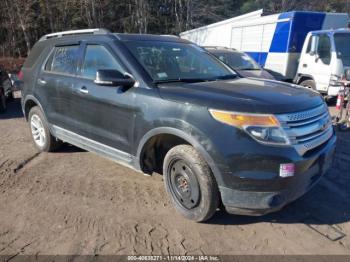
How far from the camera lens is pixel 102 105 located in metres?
4.05

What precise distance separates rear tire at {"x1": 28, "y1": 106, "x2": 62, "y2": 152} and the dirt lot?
2.23ft

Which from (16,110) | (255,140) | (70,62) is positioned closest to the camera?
(255,140)

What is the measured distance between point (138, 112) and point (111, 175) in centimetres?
144

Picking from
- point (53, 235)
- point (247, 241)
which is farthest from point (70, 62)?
point (247, 241)

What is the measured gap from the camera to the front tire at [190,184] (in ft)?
10.4

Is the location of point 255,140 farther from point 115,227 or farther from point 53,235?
point 53,235

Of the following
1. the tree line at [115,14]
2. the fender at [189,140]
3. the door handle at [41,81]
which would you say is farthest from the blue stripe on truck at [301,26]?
the tree line at [115,14]

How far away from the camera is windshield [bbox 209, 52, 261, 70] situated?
30.0 ft

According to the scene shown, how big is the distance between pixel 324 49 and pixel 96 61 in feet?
24.3

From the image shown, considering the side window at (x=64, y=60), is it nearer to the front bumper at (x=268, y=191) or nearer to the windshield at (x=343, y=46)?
the front bumper at (x=268, y=191)

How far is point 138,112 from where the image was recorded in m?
3.64

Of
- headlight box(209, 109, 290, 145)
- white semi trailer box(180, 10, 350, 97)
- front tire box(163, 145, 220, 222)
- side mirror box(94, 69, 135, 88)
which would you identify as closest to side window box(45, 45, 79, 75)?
side mirror box(94, 69, 135, 88)

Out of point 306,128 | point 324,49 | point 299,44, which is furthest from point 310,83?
point 306,128

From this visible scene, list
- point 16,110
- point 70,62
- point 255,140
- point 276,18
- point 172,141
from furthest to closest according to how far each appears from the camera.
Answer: point 276,18 → point 16,110 → point 70,62 → point 172,141 → point 255,140
